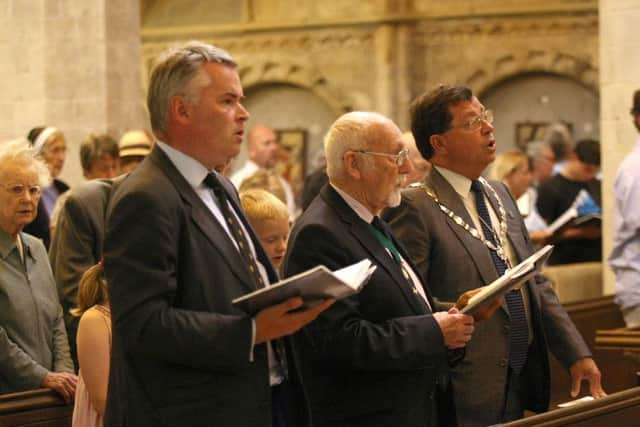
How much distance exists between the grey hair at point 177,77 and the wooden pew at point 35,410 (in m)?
1.33

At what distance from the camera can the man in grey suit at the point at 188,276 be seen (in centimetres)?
321

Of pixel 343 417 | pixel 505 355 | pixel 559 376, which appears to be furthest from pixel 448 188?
pixel 559 376

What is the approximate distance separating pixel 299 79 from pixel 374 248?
39.9ft

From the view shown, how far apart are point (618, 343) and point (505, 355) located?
177 centimetres

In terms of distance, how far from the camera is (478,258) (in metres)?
4.56

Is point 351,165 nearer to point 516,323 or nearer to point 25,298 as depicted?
point 516,323

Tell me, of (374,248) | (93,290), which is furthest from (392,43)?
(374,248)

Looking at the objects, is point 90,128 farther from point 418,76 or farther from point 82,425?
point 418,76

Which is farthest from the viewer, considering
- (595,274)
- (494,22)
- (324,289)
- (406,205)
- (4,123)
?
(494,22)

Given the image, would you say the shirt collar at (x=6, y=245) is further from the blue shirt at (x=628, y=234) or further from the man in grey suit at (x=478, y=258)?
the blue shirt at (x=628, y=234)

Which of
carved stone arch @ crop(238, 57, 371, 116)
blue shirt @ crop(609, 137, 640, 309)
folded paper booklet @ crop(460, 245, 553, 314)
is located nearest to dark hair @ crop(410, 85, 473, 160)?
folded paper booklet @ crop(460, 245, 553, 314)

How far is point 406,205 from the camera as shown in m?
4.57

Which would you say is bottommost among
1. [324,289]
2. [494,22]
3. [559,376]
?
[559,376]

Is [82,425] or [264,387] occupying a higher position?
[264,387]
